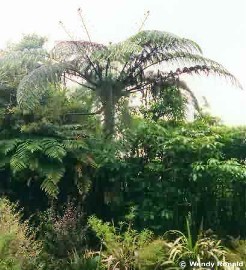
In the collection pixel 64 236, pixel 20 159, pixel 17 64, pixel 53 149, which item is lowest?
pixel 64 236

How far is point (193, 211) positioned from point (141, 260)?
198 cm

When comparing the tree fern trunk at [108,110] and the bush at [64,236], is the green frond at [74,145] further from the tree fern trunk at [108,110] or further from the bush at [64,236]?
the bush at [64,236]

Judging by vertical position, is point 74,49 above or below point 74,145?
above

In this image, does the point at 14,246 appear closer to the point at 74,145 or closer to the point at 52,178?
the point at 52,178

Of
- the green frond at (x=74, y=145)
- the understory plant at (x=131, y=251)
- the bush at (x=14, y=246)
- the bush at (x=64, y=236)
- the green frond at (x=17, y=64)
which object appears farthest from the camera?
the green frond at (x=17, y=64)

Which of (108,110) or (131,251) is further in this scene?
(108,110)

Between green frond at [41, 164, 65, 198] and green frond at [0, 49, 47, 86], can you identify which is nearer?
green frond at [41, 164, 65, 198]

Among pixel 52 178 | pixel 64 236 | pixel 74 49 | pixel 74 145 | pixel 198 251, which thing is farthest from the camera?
pixel 74 49

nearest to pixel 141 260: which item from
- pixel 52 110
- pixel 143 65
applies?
pixel 52 110

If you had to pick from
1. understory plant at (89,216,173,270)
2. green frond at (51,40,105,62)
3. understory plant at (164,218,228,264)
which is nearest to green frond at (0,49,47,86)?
green frond at (51,40,105,62)

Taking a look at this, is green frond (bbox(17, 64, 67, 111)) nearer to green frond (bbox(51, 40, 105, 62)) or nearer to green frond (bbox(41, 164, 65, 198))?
green frond (bbox(51, 40, 105, 62))

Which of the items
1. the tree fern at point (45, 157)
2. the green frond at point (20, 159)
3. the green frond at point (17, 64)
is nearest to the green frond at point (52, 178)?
the tree fern at point (45, 157)

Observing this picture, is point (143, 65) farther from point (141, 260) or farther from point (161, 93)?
point (141, 260)

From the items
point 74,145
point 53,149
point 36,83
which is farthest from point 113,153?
point 36,83
